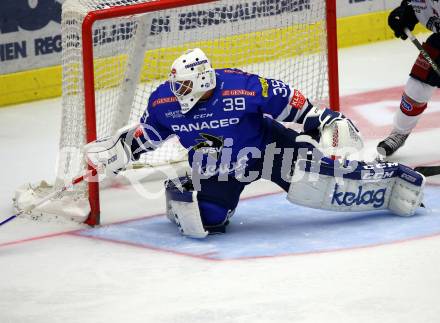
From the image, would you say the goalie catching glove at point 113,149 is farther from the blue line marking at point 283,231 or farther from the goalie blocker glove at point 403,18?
the goalie blocker glove at point 403,18

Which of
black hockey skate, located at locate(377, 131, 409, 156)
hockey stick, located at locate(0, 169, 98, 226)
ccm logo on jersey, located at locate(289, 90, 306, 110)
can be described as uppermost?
ccm logo on jersey, located at locate(289, 90, 306, 110)

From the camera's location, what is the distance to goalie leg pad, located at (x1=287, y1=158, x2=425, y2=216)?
16.1 feet

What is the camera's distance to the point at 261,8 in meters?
6.32

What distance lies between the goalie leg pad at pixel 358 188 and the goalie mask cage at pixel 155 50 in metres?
0.80

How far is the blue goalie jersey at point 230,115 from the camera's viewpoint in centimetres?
479

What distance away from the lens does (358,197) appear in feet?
16.3

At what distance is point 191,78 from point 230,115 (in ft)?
0.76

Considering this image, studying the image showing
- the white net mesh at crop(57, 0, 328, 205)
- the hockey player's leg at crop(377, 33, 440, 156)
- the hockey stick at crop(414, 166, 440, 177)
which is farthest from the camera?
the hockey player's leg at crop(377, 33, 440, 156)

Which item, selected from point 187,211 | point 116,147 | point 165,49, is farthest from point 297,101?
point 165,49

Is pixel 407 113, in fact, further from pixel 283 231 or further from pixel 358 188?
pixel 283 231

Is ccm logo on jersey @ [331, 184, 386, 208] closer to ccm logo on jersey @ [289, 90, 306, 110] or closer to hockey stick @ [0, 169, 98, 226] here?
ccm logo on jersey @ [289, 90, 306, 110]

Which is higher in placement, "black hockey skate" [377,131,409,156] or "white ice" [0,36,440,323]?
"white ice" [0,36,440,323]

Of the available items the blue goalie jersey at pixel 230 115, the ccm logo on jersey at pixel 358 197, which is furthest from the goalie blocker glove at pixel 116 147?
the ccm logo on jersey at pixel 358 197

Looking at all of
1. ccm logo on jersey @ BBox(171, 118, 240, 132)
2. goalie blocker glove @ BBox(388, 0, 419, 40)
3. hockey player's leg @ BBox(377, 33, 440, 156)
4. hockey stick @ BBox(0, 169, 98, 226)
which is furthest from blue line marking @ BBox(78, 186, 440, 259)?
goalie blocker glove @ BBox(388, 0, 419, 40)
